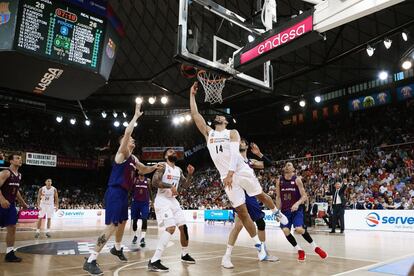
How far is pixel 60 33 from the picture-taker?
401 inches

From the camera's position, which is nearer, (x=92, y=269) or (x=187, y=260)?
(x=92, y=269)

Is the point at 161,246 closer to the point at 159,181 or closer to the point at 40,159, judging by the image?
the point at 159,181

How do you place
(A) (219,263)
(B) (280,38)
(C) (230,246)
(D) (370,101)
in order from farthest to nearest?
(D) (370,101), (B) (280,38), (A) (219,263), (C) (230,246)

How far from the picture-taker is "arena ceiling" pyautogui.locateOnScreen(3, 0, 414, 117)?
18972 millimetres

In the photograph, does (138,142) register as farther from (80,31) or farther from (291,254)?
(291,254)

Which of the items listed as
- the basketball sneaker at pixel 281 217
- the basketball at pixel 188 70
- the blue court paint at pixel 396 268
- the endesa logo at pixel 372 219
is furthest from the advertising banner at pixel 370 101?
the basketball sneaker at pixel 281 217

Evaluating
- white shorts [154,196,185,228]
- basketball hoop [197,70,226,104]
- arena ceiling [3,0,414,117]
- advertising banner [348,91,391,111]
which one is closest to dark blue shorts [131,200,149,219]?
white shorts [154,196,185,228]

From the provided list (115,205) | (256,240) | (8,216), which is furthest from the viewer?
(8,216)

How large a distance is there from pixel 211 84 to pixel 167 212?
6.38m

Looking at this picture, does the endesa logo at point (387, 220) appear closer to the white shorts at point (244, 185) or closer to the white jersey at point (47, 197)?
the white shorts at point (244, 185)

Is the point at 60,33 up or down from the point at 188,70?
up

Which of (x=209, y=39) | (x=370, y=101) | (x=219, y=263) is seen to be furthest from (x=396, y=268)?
(x=370, y=101)

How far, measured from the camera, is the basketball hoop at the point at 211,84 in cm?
1055

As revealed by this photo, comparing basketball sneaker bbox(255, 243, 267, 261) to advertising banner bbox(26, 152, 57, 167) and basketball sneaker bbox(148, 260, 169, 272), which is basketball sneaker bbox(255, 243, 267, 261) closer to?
basketball sneaker bbox(148, 260, 169, 272)
